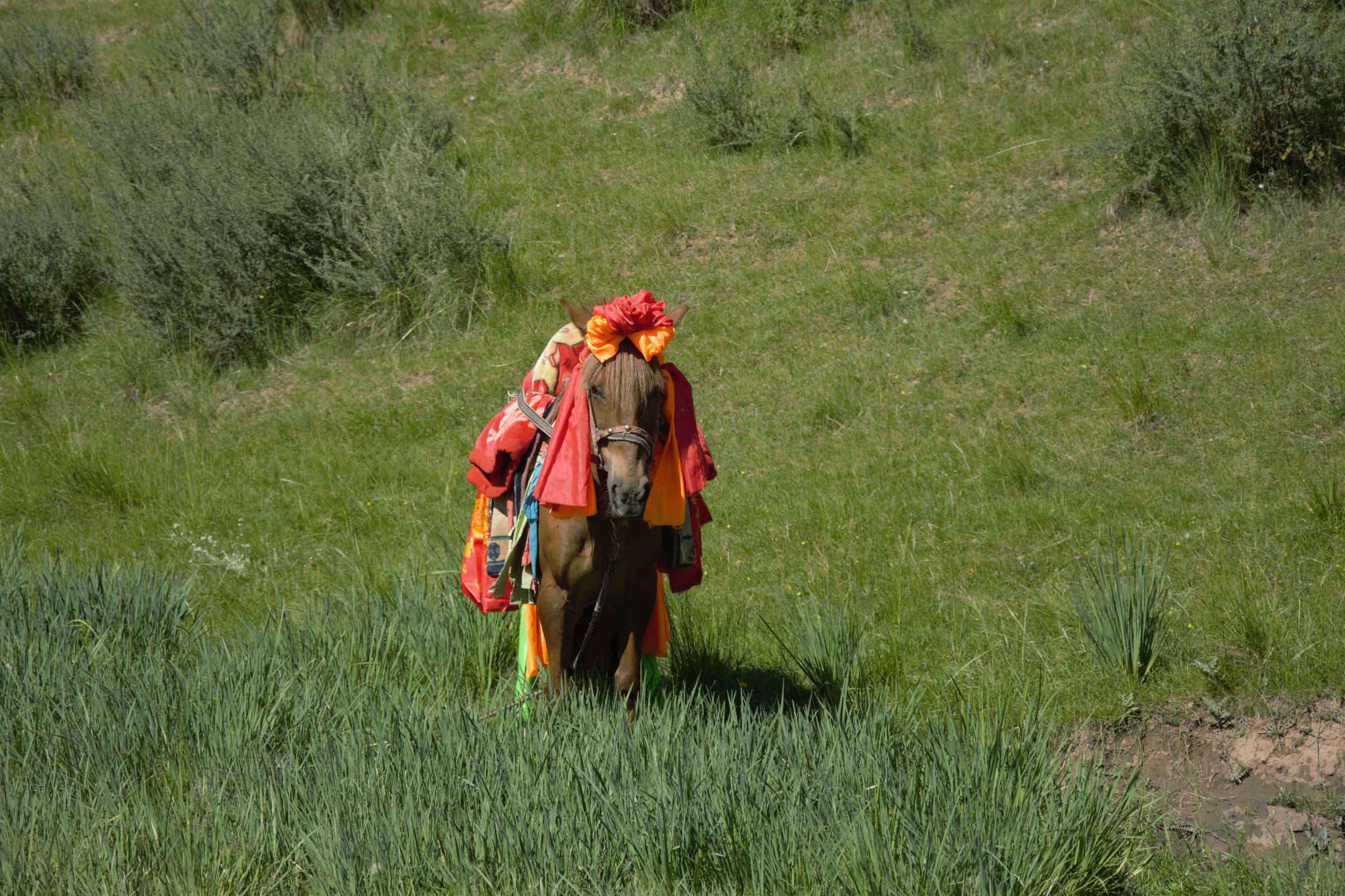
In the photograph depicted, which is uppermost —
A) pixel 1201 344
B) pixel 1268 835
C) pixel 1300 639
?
pixel 1201 344

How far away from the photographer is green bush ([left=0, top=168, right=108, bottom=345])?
462 inches

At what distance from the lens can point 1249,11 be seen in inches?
335

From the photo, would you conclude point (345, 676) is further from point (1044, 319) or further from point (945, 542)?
point (1044, 319)

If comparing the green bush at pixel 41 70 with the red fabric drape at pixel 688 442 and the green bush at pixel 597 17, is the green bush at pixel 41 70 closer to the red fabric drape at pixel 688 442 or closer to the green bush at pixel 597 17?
the green bush at pixel 597 17

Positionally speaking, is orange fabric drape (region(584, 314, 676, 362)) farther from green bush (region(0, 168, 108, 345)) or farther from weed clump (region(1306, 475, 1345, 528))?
green bush (region(0, 168, 108, 345))

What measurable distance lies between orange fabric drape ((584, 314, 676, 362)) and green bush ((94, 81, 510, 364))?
6370 mm

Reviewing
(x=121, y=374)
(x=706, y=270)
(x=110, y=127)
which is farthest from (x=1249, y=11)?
(x=110, y=127)

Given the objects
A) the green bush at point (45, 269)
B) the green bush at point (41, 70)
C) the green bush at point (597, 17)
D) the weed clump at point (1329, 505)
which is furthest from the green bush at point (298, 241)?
the weed clump at point (1329, 505)

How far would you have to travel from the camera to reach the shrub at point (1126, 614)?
5.02m

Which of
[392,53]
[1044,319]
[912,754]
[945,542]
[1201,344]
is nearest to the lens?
[912,754]

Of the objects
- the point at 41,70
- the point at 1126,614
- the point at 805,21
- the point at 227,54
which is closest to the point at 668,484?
the point at 1126,614

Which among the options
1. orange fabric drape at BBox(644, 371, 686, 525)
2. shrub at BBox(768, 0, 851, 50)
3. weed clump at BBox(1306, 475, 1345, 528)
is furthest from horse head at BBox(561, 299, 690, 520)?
shrub at BBox(768, 0, 851, 50)

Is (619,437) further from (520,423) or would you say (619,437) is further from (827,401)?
(827,401)

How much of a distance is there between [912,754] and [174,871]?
2.43 m
